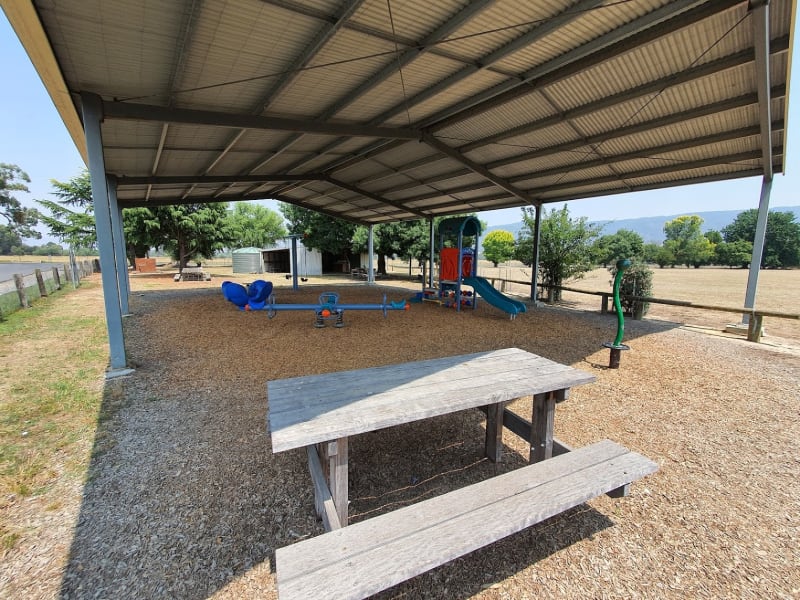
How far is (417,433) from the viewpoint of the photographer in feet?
11.0

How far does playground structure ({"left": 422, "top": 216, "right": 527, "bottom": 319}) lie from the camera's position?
10.2m

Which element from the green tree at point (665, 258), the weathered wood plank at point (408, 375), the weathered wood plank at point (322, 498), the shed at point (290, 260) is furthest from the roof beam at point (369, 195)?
the green tree at point (665, 258)

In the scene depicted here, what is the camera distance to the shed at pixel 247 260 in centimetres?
2667

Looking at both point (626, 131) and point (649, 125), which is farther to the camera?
point (626, 131)

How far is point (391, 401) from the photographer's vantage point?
86.6 inches

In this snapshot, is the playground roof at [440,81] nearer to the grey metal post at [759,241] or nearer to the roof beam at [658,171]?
the roof beam at [658,171]

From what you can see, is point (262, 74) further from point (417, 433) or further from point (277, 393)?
point (417, 433)

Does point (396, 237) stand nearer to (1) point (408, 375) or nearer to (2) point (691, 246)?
(1) point (408, 375)

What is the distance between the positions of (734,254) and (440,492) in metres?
67.7

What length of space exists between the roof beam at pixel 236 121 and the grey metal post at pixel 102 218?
0.94 ft

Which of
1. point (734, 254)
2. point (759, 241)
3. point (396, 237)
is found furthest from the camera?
point (734, 254)

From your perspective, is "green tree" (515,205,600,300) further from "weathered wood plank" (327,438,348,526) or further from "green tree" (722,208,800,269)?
"green tree" (722,208,800,269)

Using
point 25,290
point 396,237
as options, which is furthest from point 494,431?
point 396,237

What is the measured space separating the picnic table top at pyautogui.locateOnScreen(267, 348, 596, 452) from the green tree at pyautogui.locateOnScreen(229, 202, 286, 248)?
42802 mm
